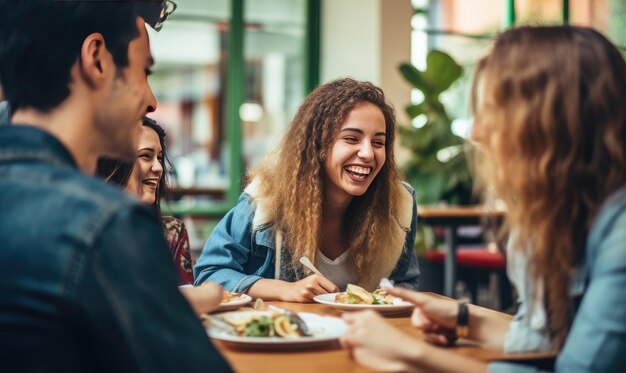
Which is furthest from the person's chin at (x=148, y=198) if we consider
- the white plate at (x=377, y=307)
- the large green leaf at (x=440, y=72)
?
the large green leaf at (x=440, y=72)

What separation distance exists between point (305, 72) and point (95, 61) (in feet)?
19.8

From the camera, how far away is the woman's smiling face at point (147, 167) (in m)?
2.50

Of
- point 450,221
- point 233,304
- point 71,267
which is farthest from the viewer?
point 450,221

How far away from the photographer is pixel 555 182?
1.30 meters

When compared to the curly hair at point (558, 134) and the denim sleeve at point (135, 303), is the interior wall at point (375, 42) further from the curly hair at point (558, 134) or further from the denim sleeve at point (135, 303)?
the denim sleeve at point (135, 303)

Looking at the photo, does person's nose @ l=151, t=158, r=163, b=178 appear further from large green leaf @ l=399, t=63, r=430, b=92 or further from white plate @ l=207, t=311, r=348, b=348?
large green leaf @ l=399, t=63, r=430, b=92

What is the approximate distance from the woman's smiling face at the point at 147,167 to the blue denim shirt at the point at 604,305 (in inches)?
63.4

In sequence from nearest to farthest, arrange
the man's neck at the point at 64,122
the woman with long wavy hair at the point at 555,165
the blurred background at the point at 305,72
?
the man's neck at the point at 64,122 < the woman with long wavy hair at the point at 555,165 < the blurred background at the point at 305,72

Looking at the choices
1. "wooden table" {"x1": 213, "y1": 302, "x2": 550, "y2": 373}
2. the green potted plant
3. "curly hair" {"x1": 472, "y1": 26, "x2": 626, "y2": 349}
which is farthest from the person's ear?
the green potted plant

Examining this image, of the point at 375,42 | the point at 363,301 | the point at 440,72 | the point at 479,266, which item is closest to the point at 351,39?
the point at 375,42

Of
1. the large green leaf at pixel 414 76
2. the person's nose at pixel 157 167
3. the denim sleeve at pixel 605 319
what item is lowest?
the denim sleeve at pixel 605 319

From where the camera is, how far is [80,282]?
2.86 ft

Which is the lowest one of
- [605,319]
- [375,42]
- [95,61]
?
[605,319]

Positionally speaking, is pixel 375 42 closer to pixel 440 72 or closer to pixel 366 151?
pixel 440 72
